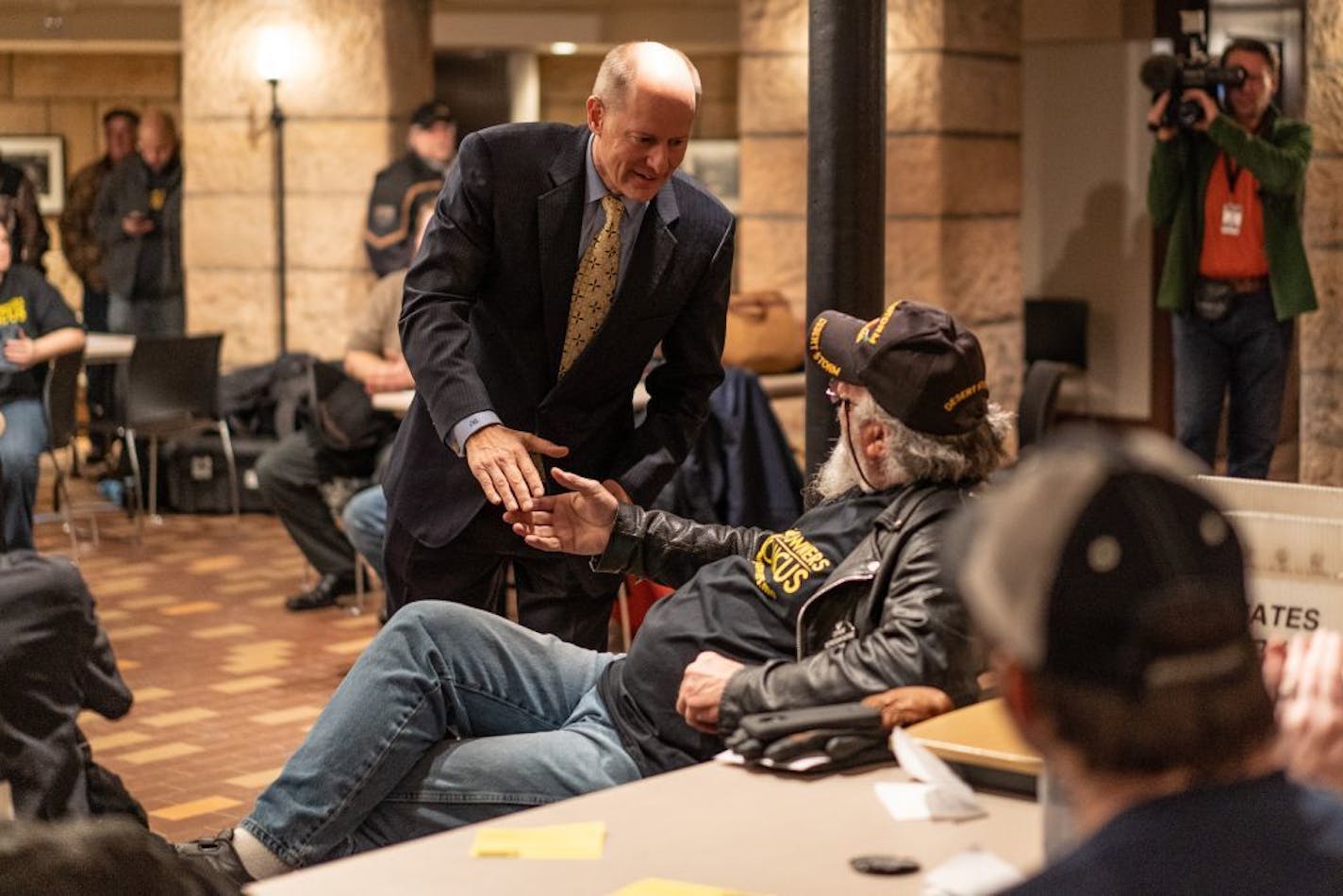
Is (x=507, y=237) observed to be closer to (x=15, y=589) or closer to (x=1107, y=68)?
(x=15, y=589)

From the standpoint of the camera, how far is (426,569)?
3.67 metres

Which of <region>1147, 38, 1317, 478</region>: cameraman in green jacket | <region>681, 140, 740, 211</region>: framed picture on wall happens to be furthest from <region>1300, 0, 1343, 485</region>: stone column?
<region>681, 140, 740, 211</region>: framed picture on wall

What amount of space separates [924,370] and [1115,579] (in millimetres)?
1644

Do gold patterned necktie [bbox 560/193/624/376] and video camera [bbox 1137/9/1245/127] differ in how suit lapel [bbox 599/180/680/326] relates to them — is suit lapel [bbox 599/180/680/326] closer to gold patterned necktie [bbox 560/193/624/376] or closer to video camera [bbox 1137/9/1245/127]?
gold patterned necktie [bbox 560/193/624/376]

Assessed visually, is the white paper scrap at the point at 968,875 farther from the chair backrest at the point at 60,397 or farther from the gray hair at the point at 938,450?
the chair backrest at the point at 60,397

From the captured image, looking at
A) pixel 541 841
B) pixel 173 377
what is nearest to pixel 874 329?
pixel 541 841

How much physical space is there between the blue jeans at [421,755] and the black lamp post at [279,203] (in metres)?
7.03

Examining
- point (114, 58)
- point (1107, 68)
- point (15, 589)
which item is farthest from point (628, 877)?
point (114, 58)

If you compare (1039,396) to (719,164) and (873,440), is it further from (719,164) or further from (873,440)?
(719,164)

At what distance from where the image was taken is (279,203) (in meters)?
9.84

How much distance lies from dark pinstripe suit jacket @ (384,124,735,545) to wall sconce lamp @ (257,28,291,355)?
250 inches

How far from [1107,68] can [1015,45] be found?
2.26 metres

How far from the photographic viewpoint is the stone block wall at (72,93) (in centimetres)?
1395

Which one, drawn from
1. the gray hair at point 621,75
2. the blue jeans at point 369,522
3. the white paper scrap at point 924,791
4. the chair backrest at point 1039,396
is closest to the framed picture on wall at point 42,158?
the blue jeans at point 369,522
